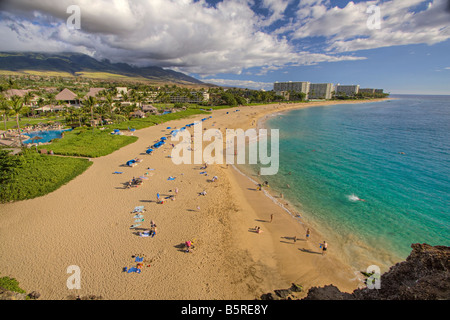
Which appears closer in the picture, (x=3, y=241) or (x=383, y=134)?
(x=3, y=241)

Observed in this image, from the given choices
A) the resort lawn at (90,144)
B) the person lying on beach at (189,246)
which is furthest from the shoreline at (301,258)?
the resort lawn at (90,144)

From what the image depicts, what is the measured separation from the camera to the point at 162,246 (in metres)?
14.7

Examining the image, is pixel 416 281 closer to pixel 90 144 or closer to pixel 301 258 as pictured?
pixel 301 258

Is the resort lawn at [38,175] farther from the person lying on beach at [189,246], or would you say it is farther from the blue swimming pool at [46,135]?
the person lying on beach at [189,246]

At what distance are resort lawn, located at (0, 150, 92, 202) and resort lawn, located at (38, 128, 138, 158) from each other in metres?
3.23

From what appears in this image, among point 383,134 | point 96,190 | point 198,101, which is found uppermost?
point 198,101

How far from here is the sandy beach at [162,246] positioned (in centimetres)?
1197

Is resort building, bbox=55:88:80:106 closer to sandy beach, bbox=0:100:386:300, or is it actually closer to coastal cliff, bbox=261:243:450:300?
sandy beach, bbox=0:100:386:300

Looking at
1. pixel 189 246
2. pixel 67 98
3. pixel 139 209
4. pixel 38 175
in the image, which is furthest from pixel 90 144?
pixel 67 98

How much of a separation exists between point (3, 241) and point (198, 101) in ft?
357

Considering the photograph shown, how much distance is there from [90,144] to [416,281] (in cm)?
4125
